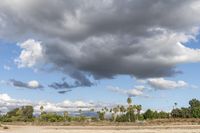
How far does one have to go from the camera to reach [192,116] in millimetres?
198375

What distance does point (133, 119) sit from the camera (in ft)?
651

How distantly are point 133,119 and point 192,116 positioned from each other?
101ft
